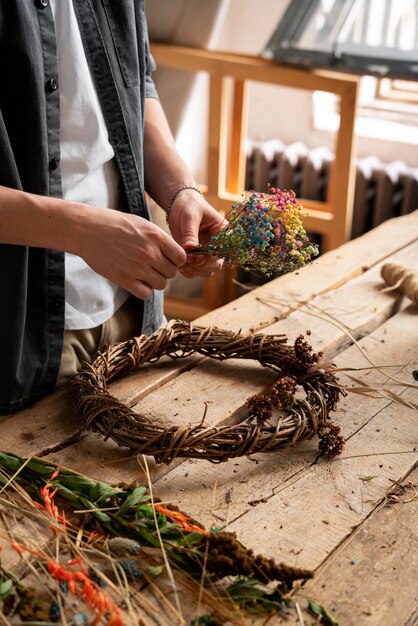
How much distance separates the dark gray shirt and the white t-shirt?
3cm

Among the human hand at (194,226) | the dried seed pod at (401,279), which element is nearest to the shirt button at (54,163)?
the human hand at (194,226)

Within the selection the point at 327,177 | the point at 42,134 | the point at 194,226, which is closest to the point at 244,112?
the point at 327,177

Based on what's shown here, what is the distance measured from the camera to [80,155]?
1.41 metres

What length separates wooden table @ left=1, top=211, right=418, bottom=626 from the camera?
1.02 meters

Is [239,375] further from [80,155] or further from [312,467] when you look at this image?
[80,155]

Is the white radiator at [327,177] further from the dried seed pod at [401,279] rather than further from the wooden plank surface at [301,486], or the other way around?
the wooden plank surface at [301,486]

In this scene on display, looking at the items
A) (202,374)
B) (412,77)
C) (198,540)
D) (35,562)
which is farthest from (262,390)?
(412,77)

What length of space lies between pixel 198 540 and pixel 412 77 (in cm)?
251

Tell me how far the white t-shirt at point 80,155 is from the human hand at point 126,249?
20 centimetres

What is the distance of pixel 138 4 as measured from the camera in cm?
155

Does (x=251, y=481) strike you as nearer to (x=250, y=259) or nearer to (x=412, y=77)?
(x=250, y=259)

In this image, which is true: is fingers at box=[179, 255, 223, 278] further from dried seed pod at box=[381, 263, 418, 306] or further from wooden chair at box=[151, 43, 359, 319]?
wooden chair at box=[151, 43, 359, 319]

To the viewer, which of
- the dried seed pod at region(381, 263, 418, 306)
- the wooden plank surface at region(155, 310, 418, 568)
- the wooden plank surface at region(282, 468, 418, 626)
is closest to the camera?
the wooden plank surface at region(282, 468, 418, 626)

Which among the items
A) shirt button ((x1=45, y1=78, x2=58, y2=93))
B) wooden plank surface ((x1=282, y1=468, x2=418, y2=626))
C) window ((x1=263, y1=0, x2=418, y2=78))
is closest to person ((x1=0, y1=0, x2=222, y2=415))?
shirt button ((x1=45, y1=78, x2=58, y2=93))
